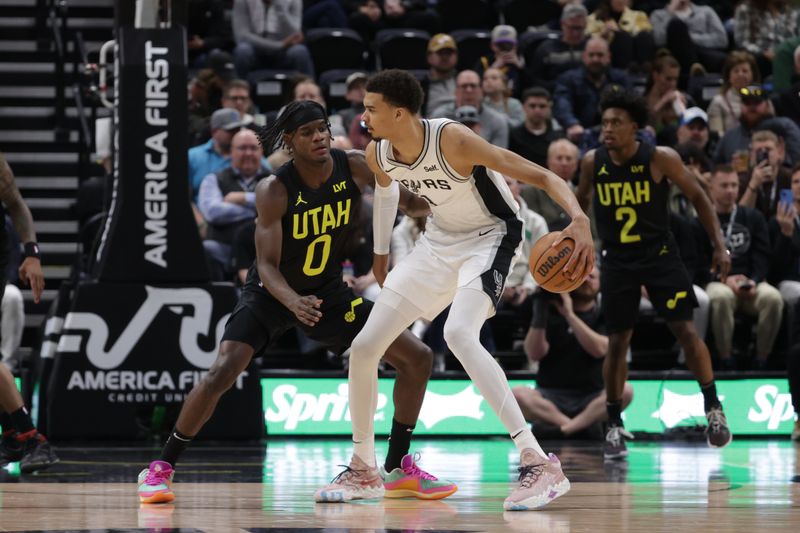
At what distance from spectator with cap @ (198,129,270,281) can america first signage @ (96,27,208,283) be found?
1.38 metres

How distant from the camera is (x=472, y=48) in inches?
561

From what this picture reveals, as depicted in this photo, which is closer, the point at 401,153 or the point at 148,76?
the point at 401,153

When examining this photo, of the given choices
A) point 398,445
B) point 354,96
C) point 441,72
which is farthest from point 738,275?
point 398,445

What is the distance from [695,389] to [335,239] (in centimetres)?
485

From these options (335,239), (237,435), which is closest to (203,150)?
(237,435)

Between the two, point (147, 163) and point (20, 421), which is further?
point (147, 163)

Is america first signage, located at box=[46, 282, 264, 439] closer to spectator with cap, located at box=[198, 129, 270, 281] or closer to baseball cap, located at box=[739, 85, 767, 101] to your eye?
spectator with cap, located at box=[198, 129, 270, 281]

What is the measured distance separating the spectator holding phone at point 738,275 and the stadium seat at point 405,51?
390cm

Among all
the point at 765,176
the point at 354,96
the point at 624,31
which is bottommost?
the point at 765,176

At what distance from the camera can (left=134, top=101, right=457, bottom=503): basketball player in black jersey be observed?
20.1ft

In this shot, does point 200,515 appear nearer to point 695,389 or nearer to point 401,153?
point 401,153

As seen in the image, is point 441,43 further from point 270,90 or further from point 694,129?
point 694,129

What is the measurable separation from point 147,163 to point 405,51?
5.42m

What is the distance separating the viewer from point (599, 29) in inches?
568
